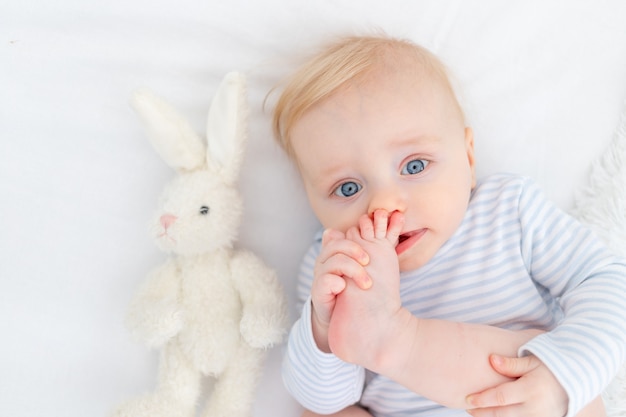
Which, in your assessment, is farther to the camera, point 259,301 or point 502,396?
point 259,301

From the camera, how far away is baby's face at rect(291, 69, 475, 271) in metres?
1.15

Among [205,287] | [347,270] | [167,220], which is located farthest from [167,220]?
[347,270]

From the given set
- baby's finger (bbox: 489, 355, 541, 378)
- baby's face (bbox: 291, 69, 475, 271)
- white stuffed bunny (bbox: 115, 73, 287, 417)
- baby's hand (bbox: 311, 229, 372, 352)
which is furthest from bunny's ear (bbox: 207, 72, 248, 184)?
baby's finger (bbox: 489, 355, 541, 378)

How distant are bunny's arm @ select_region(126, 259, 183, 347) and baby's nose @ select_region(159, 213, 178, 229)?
0.37ft

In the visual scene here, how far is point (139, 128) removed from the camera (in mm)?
1378

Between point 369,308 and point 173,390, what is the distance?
1.47ft

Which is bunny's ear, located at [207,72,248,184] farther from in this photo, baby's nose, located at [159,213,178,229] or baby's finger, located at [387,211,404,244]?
baby's finger, located at [387,211,404,244]

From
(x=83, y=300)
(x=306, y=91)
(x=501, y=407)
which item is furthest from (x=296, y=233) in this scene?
(x=501, y=407)

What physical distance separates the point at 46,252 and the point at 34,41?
0.42m

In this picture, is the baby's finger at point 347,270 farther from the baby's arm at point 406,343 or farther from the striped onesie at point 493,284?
the striped onesie at point 493,284

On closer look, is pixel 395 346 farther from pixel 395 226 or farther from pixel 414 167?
pixel 414 167

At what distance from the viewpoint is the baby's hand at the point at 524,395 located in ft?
3.28

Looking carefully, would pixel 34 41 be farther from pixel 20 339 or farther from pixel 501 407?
pixel 501 407

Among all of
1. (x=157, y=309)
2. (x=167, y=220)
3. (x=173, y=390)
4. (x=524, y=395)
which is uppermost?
(x=524, y=395)
